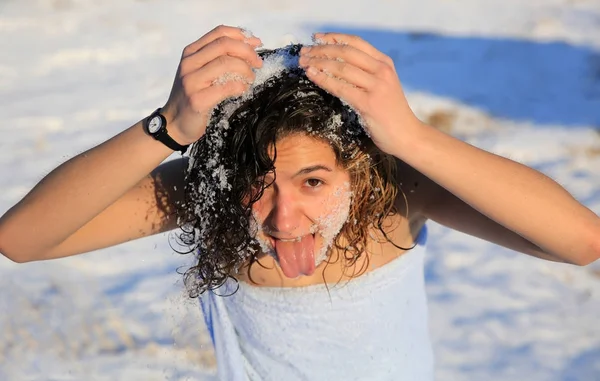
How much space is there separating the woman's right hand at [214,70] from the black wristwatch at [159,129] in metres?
0.09

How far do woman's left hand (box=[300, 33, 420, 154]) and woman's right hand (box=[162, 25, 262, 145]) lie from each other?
125 millimetres

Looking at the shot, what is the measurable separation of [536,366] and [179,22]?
509 centimetres

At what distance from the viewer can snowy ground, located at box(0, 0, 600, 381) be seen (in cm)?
367

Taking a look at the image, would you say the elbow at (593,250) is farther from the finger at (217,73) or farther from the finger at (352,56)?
the finger at (217,73)

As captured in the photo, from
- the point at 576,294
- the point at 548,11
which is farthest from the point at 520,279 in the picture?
the point at 548,11

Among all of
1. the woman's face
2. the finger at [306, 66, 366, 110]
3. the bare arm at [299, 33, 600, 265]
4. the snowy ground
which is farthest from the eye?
the snowy ground

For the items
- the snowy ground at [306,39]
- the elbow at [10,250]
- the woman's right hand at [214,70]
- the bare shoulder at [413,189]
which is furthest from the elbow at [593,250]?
the snowy ground at [306,39]

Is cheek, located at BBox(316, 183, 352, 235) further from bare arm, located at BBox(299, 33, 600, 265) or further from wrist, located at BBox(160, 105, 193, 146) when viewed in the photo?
wrist, located at BBox(160, 105, 193, 146)

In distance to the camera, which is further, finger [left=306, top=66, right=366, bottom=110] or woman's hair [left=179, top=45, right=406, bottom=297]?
woman's hair [left=179, top=45, right=406, bottom=297]

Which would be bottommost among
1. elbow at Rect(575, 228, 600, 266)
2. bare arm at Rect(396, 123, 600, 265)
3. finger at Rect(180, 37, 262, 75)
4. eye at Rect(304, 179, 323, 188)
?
elbow at Rect(575, 228, 600, 266)

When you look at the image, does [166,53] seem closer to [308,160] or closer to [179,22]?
[179,22]

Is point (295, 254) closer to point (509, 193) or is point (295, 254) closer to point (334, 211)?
point (334, 211)

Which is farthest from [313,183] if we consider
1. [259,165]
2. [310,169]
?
[259,165]

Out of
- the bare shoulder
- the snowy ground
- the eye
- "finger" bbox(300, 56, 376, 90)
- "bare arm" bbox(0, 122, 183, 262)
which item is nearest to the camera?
"finger" bbox(300, 56, 376, 90)
